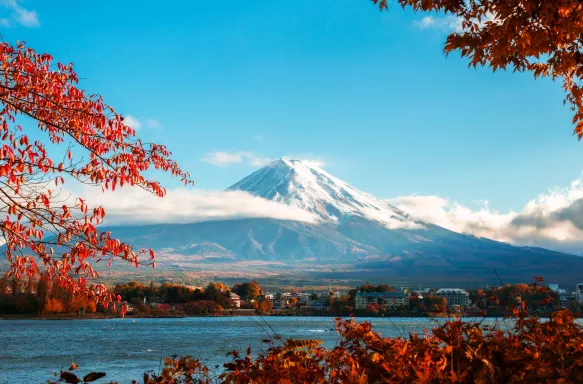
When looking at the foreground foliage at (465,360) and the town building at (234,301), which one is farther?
the town building at (234,301)

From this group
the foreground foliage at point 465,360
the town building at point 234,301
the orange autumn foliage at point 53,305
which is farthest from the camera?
the town building at point 234,301

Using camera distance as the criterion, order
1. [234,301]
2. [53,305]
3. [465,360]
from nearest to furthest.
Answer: [465,360], [53,305], [234,301]

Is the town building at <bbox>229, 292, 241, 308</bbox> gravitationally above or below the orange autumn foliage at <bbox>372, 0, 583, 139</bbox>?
below

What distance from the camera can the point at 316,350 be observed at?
15.6ft

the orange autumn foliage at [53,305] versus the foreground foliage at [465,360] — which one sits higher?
the foreground foliage at [465,360]

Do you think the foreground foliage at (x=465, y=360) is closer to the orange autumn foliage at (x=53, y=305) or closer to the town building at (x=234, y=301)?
the orange autumn foliage at (x=53, y=305)

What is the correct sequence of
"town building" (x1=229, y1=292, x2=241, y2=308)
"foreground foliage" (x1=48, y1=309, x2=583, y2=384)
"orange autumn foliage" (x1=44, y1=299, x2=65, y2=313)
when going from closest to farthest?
1. "foreground foliage" (x1=48, y1=309, x2=583, y2=384)
2. "orange autumn foliage" (x1=44, y1=299, x2=65, y2=313)
3. "town building" (x1=229, y1=292, x2=241, y2=308)

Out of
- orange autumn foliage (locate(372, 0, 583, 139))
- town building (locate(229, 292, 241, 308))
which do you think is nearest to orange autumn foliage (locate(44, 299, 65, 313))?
town building (locate(229, 292, 241, 308))

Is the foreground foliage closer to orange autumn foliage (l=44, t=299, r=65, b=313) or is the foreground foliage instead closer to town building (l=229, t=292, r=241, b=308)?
orange autumn foliage (l=44, t=299, r=65, b=313)

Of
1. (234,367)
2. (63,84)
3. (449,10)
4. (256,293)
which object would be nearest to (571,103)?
(449,10)

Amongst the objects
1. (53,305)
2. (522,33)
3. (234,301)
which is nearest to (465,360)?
(522,33)

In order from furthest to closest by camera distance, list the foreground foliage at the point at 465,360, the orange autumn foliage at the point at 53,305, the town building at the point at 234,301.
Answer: the town building at the point at 234,301 → the orange autumn foliage at the point at 53,305 → the foreground foliage at the point at 465,360

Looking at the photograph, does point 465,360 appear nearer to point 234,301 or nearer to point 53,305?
point 53,305

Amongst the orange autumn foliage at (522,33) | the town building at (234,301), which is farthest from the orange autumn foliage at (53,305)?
the orange autumn foliage at (522,33)
